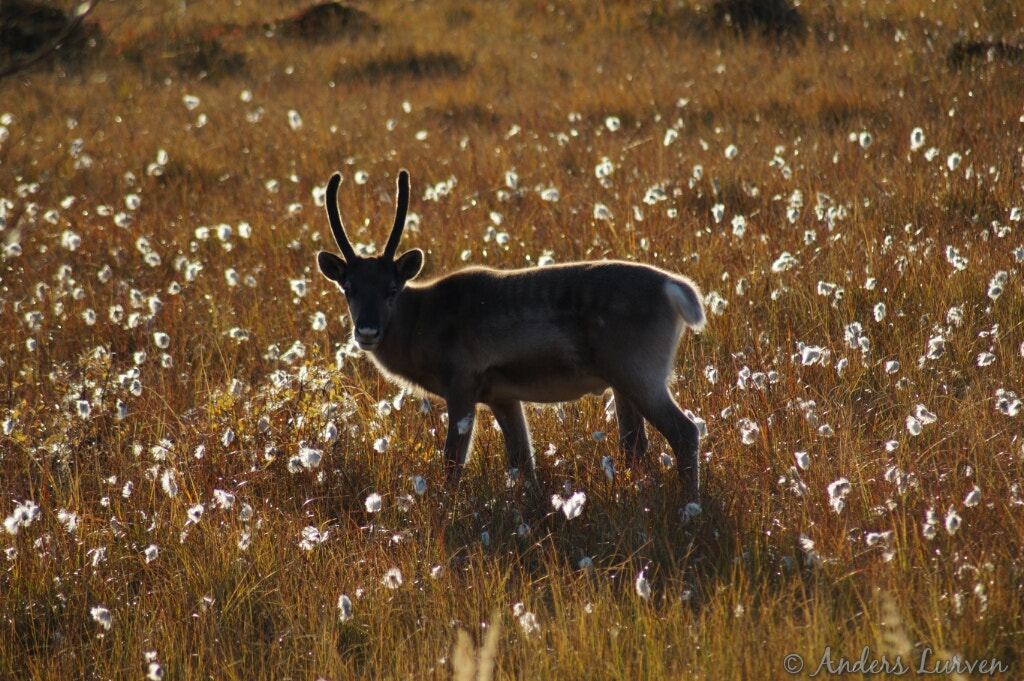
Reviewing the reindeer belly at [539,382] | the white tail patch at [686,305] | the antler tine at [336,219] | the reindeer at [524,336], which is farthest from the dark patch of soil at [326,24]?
the white tail patch at [686,305]

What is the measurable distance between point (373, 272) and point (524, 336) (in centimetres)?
104

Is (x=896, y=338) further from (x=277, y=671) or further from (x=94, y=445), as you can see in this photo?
(x=94, y=445)

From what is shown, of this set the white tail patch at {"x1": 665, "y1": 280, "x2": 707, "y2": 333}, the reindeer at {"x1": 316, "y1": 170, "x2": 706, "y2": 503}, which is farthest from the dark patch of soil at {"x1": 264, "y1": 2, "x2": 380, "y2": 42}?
the white tail patch at {"x1": 665, "y1": 280, "x2": 707, "y2": 333}

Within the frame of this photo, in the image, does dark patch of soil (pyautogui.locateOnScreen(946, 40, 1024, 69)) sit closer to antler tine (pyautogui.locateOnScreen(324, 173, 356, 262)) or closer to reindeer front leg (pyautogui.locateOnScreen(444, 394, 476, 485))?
antler tine (pyautogui.locateOnScreen(324, 173, 356, 262))

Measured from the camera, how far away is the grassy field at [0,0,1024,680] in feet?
13.1

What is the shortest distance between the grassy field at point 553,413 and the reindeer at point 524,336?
0.25 metres

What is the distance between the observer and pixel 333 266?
6.04 metres

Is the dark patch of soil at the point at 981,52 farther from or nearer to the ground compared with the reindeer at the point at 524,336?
farther from the ground

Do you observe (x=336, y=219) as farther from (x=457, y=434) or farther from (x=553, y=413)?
(x=553, y=413)

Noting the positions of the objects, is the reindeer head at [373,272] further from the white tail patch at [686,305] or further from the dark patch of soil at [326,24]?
the dark patch of soil at [326,24]

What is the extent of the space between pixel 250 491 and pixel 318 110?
11.0 meters

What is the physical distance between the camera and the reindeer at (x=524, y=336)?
205 inches

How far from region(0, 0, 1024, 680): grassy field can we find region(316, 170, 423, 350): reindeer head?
55 centimetres

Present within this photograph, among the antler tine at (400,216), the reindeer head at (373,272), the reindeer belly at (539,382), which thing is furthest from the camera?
the antler tine at (400,216)
